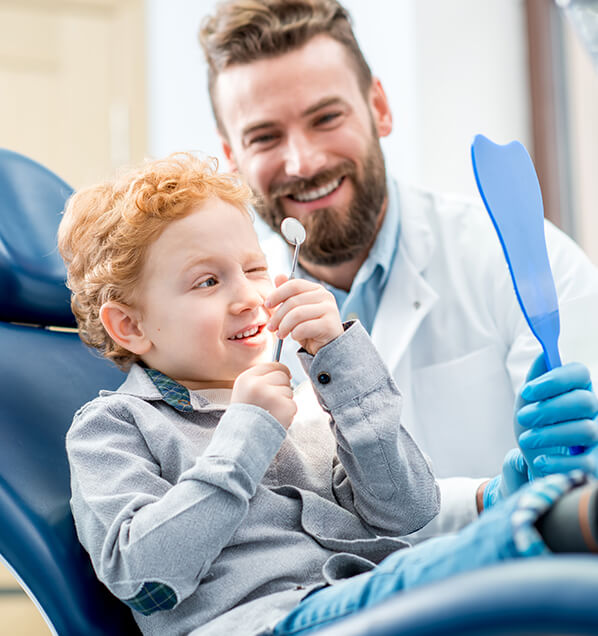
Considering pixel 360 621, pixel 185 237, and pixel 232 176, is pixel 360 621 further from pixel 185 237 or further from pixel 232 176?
pixel 232 176

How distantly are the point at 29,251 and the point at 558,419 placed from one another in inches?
25.7

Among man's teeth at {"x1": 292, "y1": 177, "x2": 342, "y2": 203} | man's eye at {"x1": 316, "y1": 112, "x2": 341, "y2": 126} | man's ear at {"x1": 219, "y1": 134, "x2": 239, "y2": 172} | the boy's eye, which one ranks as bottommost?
man's teeth at {"x1": 292, "y1": 177, "x2": 342, "y2": 203}

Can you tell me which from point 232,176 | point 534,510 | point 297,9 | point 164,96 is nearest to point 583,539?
point 534,510

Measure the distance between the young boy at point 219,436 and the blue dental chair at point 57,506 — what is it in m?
0.05

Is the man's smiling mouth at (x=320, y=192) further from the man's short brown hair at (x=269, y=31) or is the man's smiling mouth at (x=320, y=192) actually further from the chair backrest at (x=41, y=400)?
the chair backrest at (x=41, y=400)

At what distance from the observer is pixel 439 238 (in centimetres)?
158

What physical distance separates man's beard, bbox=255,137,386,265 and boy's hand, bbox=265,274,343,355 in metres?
0.73

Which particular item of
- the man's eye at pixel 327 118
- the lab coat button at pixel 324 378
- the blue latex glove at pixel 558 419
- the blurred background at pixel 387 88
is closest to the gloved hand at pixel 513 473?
the blue latex glove at pixel 558 419

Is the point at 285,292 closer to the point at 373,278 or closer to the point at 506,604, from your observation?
the point at 506,604

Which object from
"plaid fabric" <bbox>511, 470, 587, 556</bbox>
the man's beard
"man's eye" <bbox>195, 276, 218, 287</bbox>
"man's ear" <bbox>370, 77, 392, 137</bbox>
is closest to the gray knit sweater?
"man's eye" <bbox>195, 276, 218, 287</bbox>

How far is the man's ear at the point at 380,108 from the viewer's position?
174cm

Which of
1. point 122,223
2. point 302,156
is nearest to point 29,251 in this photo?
point 122,223

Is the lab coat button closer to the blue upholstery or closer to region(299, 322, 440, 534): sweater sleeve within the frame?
region(299, 322, 440, 534): sweater sleeve

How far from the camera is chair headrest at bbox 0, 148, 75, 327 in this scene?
1051 mm
